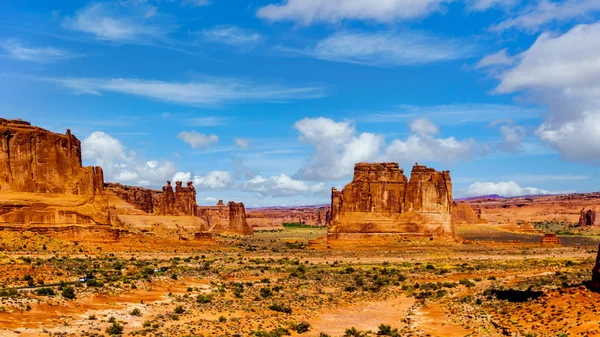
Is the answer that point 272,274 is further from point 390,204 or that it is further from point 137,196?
point 137,196

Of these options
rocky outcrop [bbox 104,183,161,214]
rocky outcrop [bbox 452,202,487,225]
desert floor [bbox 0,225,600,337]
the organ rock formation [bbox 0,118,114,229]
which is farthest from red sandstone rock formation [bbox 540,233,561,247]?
rocky outcrop [bbox 104,183,161,214]

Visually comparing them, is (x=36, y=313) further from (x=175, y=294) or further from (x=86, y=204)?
(x=86, y=204)

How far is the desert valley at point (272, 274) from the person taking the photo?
2144cm

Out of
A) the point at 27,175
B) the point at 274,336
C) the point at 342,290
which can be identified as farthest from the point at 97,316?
the point at 27,175

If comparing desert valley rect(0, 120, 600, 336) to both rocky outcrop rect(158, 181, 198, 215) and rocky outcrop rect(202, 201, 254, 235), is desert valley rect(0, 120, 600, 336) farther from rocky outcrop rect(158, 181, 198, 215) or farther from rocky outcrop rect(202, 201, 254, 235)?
rocky outcrop rect(202, 201, 254, 235)

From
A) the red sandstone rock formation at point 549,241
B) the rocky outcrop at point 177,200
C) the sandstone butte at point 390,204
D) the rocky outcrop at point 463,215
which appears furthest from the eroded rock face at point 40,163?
the rocky outcrop at point 463,215

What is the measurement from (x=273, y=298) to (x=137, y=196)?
93322mm

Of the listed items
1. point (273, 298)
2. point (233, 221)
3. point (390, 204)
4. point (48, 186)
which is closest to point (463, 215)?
point (233, 221)

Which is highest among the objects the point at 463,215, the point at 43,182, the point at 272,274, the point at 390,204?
the point at 43,182

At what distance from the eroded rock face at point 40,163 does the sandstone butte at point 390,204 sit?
1230 inches

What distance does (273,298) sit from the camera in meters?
29.6

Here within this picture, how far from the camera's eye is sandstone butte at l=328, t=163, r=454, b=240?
72562mm

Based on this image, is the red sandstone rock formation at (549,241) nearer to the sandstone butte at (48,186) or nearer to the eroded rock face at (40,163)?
the sandstone butte at (48,186)

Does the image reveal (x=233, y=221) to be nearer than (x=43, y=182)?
No
